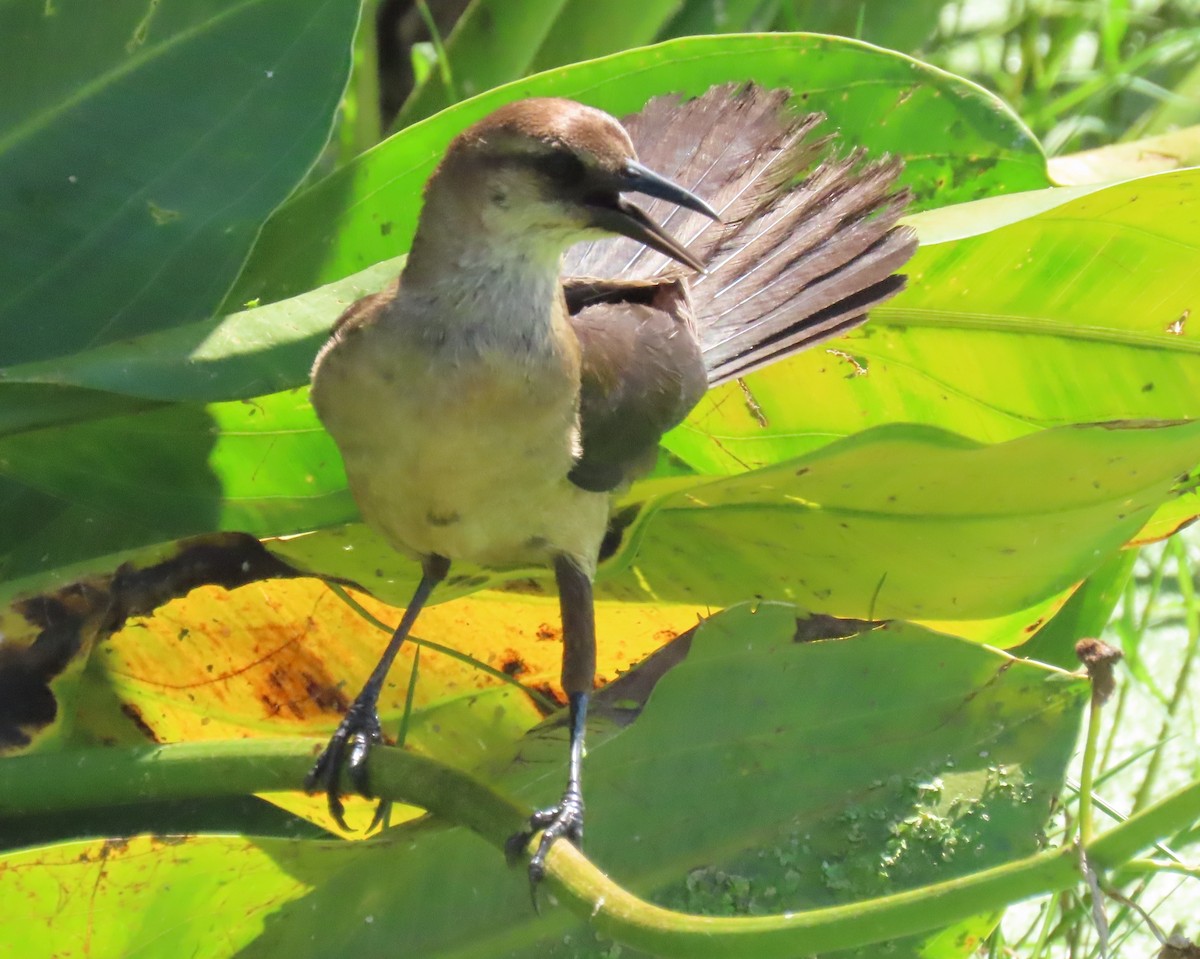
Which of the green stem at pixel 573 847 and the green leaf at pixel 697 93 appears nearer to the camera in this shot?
the green stem at pixel 573 847

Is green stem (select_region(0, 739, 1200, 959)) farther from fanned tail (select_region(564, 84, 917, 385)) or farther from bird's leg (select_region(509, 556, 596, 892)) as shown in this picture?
fanned tail (select_region(564, 84, 917, 385))

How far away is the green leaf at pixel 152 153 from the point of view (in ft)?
4.95

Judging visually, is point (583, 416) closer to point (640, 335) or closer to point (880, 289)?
point (640, 335)

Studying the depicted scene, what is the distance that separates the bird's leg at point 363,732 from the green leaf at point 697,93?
0.39m

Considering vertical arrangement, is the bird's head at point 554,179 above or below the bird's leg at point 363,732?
above

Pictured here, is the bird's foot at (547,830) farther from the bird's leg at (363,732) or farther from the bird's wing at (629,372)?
the bird's wing at (629,372)

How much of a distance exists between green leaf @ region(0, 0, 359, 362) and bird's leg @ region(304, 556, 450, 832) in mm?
353

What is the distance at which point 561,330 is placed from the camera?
1391mm

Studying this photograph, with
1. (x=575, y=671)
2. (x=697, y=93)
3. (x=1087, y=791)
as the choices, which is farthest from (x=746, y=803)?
(x=697, y=93)

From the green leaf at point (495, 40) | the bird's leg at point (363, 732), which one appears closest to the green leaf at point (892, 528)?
the bird's leg at point (363, 732)

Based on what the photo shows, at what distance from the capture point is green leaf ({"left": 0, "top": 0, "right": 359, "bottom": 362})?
151 cm

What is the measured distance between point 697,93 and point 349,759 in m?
0.88

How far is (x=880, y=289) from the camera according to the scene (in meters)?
1.60

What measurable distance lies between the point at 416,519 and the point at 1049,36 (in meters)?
2.36
